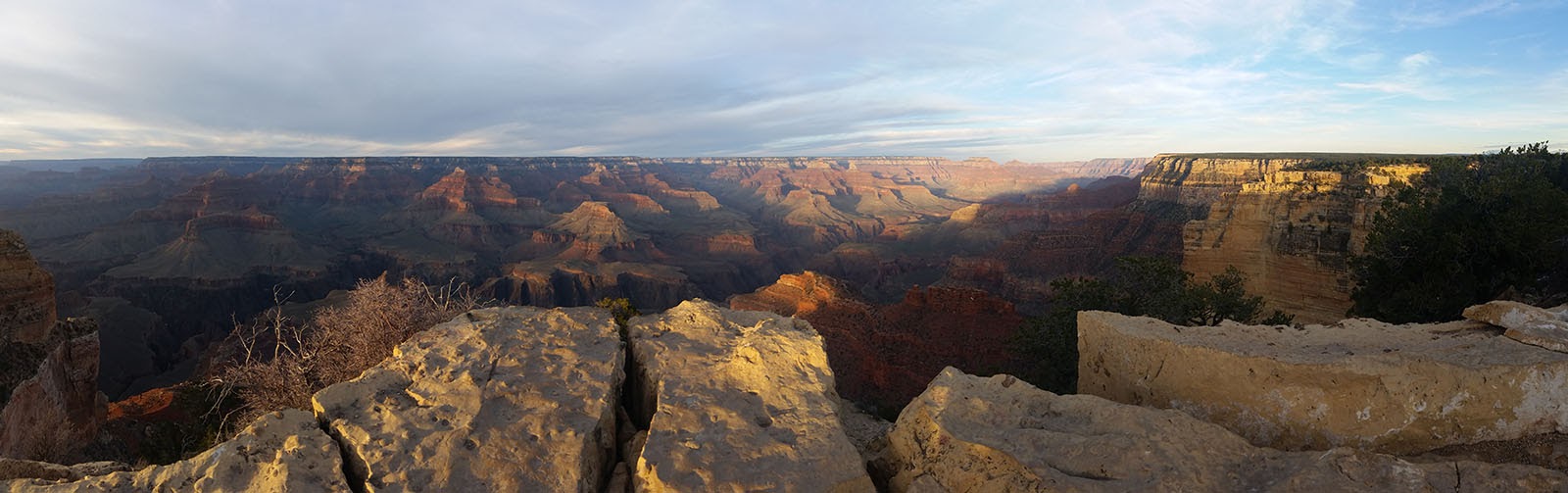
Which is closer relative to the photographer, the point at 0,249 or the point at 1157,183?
the point at 0,249

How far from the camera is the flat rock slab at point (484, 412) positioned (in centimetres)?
592

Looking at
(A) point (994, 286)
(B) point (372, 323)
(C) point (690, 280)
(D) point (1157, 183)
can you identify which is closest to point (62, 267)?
(C) point (690, 280)

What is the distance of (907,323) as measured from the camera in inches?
1497

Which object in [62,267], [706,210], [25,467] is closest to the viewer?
[25,467]

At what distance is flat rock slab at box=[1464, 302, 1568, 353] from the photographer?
21.5 ft

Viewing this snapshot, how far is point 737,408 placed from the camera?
707 cm

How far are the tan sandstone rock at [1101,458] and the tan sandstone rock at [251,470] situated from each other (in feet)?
18.9

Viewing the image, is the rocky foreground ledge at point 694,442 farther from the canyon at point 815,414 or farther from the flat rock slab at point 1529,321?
the flat rock slab at point 1529,321

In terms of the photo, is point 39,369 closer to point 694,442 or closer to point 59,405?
point 59,405

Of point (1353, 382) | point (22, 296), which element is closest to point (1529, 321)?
point (1353, 382)

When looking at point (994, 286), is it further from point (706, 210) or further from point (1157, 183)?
point (706, 210)

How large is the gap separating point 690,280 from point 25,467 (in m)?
83.5

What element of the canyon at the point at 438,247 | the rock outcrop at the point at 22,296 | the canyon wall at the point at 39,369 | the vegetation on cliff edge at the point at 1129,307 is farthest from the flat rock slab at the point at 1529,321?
the canyon at the point at 438,247

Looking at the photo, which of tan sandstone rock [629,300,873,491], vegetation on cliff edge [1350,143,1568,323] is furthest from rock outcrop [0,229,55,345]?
vegetation on cliff edge [1350,143,1568,323]
